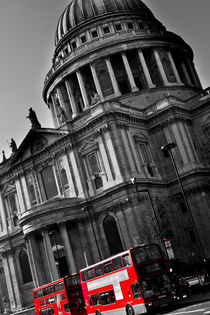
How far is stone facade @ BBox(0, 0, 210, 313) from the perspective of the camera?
44156 mm

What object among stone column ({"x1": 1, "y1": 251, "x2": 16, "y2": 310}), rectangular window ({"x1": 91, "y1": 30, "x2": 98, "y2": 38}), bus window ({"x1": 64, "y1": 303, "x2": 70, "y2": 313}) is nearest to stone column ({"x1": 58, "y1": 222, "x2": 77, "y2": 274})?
bus window ({"x1": 64, "y1": 303, "x2": 70, "y2": 313})

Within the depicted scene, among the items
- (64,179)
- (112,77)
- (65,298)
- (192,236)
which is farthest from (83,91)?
(65,298)

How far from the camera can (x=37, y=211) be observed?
45.0m

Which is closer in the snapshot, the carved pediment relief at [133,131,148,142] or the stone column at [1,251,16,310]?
the carved pediment relief at [133,131,148,142]

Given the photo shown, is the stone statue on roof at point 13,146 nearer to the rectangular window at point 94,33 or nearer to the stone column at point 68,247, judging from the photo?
the stone column at point 68,247

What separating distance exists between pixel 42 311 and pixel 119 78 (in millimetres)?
36875

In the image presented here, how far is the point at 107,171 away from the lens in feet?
149

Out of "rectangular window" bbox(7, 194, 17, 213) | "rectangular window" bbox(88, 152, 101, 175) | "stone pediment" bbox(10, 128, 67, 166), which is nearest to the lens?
"rectangular window" bbox(88, 152, 101, 175)

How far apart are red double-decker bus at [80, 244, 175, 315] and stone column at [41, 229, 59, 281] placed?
1541 cm

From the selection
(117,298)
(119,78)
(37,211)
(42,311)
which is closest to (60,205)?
(37,211)

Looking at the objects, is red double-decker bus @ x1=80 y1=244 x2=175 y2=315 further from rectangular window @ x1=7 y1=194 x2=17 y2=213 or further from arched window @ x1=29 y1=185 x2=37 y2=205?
rectangular window @ x1=7 y1=194 x2=17 y2=213

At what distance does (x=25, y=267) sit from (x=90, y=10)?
4216 cm

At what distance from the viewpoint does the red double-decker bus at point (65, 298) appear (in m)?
31.1

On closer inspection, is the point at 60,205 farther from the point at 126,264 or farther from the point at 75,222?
the point at 126,264
